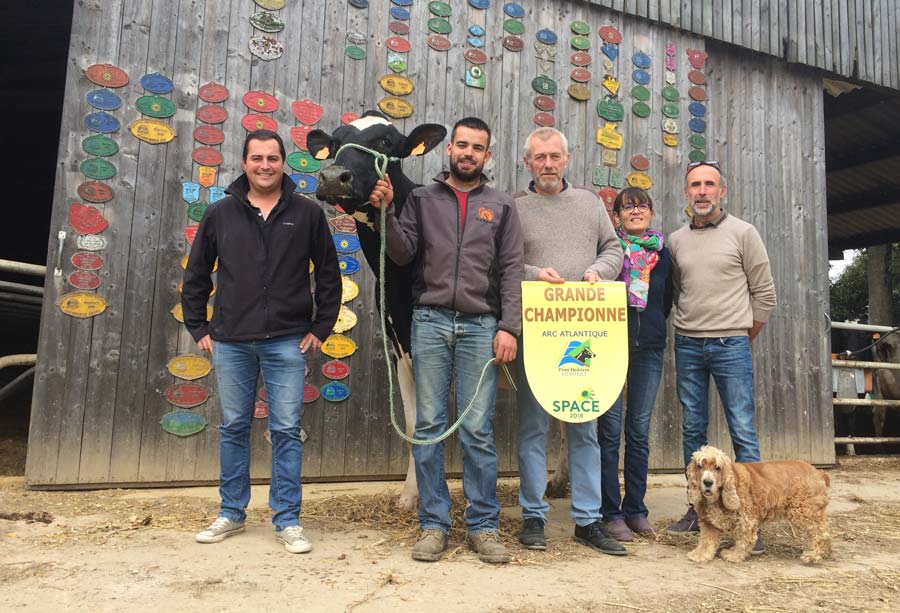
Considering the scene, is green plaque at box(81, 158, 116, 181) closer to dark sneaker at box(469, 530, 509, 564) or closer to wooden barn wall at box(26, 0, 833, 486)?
wooden barn wall at box(26, 0, 833, 486)

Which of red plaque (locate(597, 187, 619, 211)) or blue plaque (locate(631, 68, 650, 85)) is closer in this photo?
red plaque (locate(597, 187, 619, 211))

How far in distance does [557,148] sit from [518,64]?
2468mm

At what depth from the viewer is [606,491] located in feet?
10.8

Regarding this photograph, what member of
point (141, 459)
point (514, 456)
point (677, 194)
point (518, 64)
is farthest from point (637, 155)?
point (141, 459)

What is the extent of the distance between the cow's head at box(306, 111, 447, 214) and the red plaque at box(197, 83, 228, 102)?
4.19ft

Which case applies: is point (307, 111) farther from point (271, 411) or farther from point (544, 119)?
point (271, 411)

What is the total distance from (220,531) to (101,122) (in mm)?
2761

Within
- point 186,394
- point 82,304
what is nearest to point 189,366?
point 186,394

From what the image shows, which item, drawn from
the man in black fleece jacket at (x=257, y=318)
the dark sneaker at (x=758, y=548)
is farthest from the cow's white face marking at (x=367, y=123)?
the dark sneaker at (x=758, y=548)

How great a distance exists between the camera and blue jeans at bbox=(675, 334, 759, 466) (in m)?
3.30

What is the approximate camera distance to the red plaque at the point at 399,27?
4887 millimetres

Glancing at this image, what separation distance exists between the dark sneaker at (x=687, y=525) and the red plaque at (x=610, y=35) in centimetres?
393

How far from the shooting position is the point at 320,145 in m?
Result: 3.52

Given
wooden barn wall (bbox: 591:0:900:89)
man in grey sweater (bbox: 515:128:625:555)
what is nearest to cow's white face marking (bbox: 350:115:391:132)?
man in grey sweater (bbox: 515:128:625:555)
